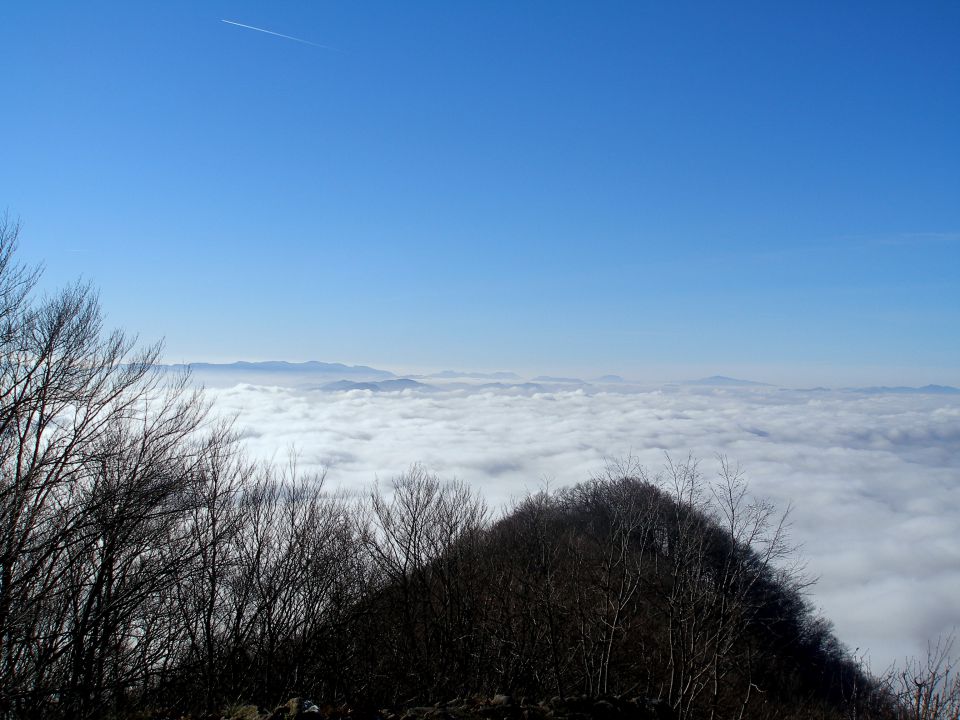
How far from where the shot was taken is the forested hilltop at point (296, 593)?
11.8 meters

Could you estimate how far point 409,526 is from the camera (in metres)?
25.0

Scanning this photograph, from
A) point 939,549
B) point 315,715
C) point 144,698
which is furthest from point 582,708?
point 939,549

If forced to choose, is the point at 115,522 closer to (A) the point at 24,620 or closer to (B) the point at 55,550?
(B) the point at 55,550

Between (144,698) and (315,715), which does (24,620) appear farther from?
(315,715)

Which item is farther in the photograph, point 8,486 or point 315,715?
point 8,486

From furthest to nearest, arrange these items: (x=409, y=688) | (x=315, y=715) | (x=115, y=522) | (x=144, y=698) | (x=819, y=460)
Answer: (x=819, y=460), (x=409, y=688), (x=144, y=698), (x=115, y=522), (x=315, y=715)

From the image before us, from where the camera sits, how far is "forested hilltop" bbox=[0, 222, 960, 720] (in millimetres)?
11766

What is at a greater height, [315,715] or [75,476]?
[75,476]

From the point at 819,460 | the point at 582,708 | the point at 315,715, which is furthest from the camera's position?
the point at 819,460

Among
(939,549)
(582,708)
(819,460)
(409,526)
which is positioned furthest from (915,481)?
(582,708)

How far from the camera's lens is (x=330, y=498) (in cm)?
2383

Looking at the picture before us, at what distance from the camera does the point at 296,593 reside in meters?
20.4

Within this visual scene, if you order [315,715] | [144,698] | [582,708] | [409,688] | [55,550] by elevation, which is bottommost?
[409,688]

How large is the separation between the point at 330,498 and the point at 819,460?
160 meters
